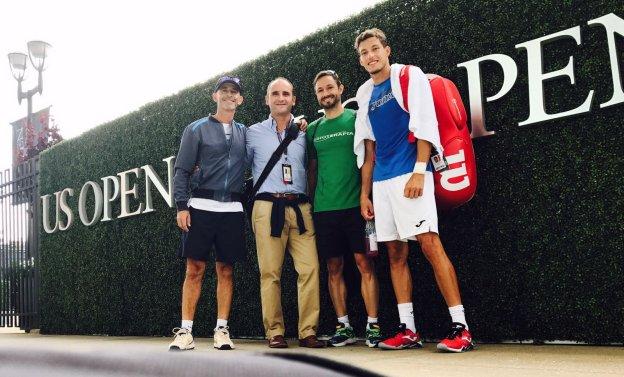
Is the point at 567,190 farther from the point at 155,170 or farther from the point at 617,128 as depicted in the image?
the point at 155,170

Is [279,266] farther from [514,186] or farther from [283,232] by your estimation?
[514,186]

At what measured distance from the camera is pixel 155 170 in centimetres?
641

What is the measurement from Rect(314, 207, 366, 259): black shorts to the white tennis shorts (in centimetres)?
31

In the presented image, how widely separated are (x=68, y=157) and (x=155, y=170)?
6.77ft

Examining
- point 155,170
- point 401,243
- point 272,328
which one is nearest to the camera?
point 401,243

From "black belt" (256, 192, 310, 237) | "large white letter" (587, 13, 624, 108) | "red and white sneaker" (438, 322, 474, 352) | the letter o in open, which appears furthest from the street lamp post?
"large white letter" (587, 13, 624, 108)

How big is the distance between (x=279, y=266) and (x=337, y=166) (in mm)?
822

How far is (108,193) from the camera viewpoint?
702 cm

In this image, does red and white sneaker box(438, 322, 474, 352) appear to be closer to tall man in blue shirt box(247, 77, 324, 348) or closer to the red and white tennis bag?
the red and white tennis bag

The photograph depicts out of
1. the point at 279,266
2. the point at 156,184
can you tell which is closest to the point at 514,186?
the point at 279,266

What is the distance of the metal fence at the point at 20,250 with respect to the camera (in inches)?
331

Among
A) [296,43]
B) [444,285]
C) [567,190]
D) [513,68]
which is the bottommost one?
[444,285]

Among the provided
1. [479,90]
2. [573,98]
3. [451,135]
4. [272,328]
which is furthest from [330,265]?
[573,98]

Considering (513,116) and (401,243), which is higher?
(513,116)
